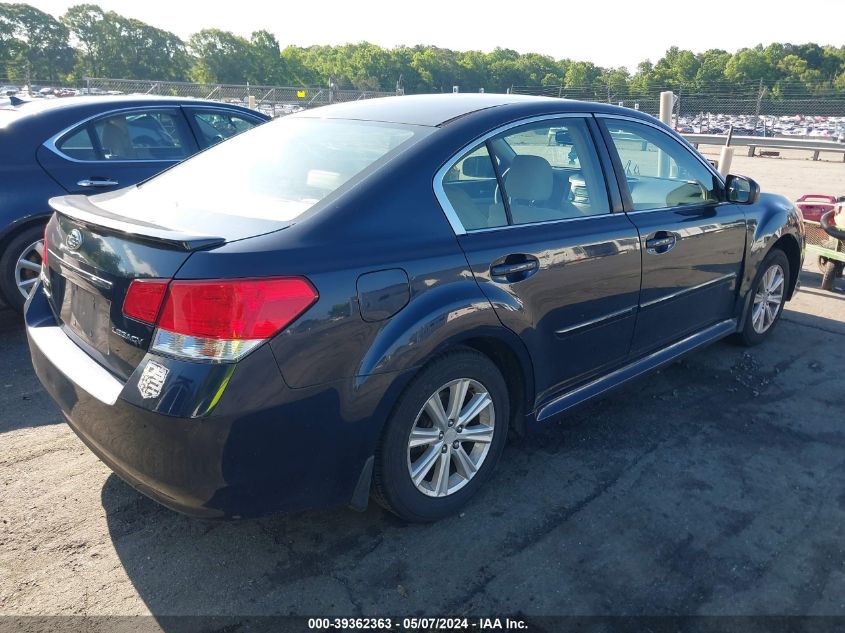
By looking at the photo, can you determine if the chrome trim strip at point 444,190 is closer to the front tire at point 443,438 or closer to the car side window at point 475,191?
the car side window at point 475,191

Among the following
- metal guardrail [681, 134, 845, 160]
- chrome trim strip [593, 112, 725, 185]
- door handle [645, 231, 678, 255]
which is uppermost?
chrome trim strip [593, 112, 725, 185]

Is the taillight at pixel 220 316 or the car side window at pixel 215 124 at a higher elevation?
the car side window at pixel 215 124

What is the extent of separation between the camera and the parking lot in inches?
96.8

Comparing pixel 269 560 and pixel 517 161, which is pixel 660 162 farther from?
pixel 269 560

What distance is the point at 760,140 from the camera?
27.7m

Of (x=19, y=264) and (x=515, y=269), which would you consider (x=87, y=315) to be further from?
(x=19, y=264)

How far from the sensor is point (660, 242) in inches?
142

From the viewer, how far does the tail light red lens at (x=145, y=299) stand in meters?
2.19

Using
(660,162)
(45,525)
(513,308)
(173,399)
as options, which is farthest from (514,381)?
(45,525)

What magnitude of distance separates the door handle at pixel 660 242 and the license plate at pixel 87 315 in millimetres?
2623

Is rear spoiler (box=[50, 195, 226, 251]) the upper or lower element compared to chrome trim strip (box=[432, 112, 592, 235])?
lower

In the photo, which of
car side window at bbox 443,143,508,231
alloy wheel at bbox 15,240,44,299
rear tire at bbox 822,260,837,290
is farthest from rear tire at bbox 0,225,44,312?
rear tire at bbox 822,260,837,290

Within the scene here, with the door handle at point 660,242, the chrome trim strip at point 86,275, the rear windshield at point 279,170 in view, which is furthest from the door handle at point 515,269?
the chrome trim strip at point 86,275

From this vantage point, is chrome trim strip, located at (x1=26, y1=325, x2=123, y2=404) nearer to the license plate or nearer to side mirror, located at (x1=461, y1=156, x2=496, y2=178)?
the license plate
